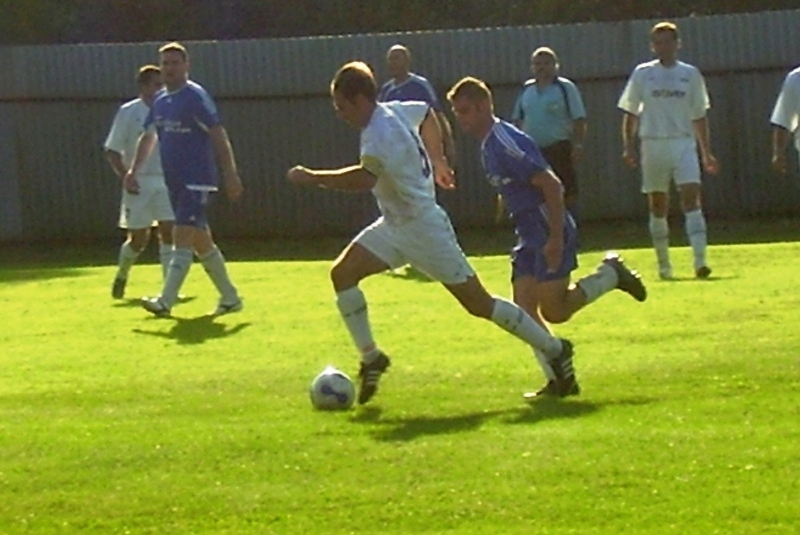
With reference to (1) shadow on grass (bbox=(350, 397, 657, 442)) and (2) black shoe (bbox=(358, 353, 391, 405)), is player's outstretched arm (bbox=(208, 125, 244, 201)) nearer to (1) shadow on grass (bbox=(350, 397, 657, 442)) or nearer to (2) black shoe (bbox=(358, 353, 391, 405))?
(2) black shoe (bbox=(358, 353, 391, 405))

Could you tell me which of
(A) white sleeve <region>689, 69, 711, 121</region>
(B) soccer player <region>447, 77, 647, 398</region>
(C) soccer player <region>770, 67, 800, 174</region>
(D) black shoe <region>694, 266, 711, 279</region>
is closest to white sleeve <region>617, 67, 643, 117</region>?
(A) white sleeve <region>689, 69, 711, 121</region>

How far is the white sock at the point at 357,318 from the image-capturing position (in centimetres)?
1054

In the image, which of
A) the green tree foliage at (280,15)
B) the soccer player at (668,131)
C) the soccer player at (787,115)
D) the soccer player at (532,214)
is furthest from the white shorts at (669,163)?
the green tree foliage at (280,15)

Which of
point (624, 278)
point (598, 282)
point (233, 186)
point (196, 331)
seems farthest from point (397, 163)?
point (233, 186)

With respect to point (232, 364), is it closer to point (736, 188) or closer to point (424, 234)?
point (424, 234)

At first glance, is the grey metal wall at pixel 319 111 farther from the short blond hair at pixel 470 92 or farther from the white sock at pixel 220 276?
the short blond hair at pixel 470 92

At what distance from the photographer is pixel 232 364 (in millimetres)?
12406

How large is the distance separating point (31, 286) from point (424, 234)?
10085 mm

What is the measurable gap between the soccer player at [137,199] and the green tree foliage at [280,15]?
15.3m

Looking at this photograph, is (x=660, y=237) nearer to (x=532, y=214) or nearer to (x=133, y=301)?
(x=133, y=301)

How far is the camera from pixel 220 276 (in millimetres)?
15703

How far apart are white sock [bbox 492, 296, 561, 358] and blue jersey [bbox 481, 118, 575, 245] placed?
0.58 meters

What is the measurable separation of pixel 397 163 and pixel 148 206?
8.19m

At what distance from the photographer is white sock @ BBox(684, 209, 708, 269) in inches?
676
